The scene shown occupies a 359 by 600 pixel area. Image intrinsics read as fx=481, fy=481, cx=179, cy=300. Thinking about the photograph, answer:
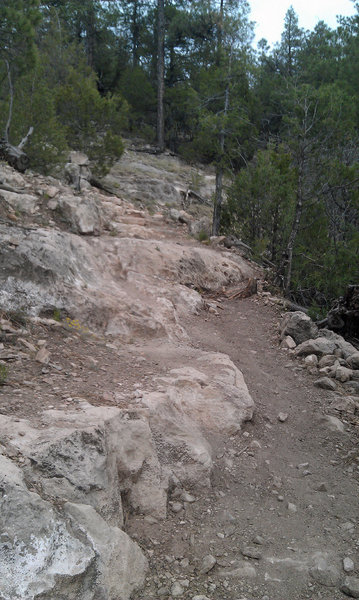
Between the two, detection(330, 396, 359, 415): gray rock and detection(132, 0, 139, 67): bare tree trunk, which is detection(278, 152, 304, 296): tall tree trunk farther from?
detection(132, 0, 139, 67): bare tree trunk

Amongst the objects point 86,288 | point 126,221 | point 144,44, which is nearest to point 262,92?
point 144,44

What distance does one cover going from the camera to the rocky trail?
2.33m

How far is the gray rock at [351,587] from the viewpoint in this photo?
104 inches

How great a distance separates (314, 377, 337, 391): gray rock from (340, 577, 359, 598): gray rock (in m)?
2.78

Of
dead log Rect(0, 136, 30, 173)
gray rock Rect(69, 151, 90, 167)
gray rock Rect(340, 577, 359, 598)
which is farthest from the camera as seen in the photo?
gray rock Rect(69, 151, 90, 167)

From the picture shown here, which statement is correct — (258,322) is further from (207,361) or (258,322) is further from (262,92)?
(262,92)

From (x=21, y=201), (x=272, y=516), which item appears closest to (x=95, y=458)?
(x=272, y=516)

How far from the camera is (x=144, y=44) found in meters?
22.7

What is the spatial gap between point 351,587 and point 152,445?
1.44m

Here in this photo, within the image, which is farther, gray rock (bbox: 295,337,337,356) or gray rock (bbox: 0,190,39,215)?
gray rock (bbox: 0,190,39,215)

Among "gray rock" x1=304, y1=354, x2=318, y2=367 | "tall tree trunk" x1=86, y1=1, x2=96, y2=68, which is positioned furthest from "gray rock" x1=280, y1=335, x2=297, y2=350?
"tall tree trunk" x1=86, y1=1, x2=96, y2=68

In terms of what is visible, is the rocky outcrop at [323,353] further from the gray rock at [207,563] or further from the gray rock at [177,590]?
the gray rock at [177,590]

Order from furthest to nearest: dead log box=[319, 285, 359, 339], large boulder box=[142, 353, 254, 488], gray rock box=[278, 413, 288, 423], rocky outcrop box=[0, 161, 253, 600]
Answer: dead log box=[319, 285, 359, 339], gray rock box=[278, 413, 288, 423], large boulder box=[142, 353, 254, 488], rocky outcrop box=[0, 161, 253, 600]

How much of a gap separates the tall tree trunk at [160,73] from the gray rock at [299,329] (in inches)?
624
